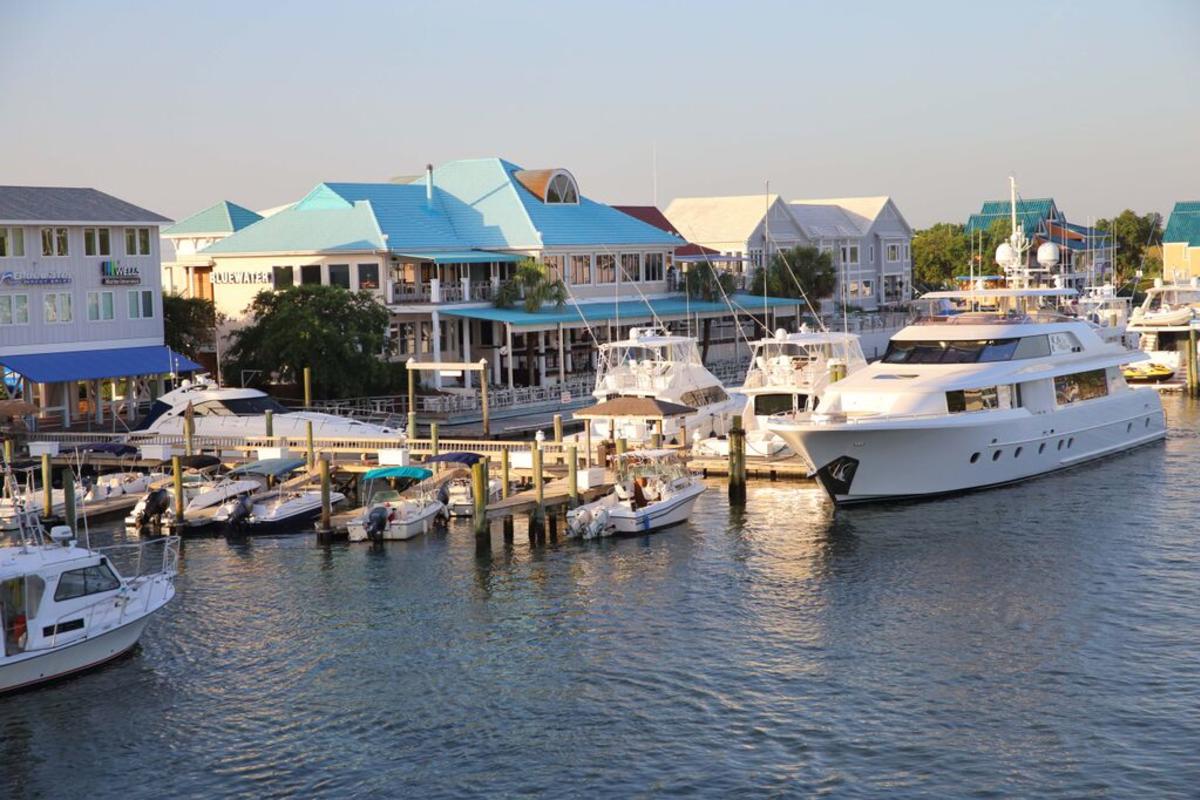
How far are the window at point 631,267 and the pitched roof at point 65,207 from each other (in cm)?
2387

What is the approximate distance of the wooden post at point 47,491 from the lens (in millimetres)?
43625

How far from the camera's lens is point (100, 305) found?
6012cm

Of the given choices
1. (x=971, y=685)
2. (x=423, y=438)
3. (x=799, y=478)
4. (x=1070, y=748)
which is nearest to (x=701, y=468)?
(x=799, y=478)

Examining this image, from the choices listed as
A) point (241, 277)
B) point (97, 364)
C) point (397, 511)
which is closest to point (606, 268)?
point (241, 277)

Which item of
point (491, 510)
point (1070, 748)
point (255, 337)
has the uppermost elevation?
point (255, 337)

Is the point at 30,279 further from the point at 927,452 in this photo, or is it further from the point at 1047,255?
the point at 1047,255

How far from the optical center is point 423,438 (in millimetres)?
53438

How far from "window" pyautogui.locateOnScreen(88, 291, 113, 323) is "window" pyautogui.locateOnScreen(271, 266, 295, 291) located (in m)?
10.1

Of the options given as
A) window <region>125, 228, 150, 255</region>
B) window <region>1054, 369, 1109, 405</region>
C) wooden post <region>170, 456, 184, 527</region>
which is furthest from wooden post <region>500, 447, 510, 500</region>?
window <region>125, 228, 150, 255</region>

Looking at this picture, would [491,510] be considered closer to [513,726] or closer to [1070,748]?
[513,726]

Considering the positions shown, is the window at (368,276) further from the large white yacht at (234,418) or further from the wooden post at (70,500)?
the wooden post at (70,500)

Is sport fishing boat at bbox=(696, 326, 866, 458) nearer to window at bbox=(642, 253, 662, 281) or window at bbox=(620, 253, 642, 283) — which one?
window at bbox=(620, 253, 642, 283)

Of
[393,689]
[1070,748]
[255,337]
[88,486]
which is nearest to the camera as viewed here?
[1070,748]

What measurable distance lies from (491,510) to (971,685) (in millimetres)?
15251
